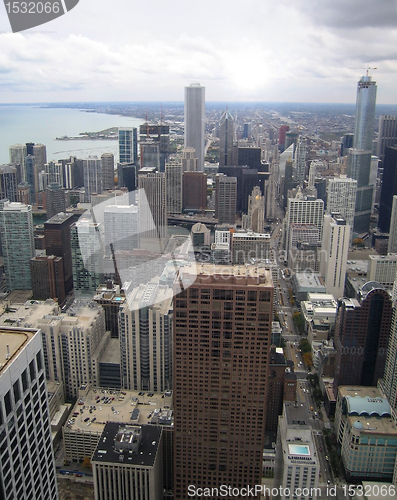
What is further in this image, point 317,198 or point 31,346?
point 317,198

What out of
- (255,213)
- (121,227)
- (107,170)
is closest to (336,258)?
(255,213)

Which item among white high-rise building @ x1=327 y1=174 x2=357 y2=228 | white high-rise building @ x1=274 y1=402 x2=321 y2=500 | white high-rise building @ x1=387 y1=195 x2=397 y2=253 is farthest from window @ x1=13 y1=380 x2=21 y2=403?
white high-rise building @ x1=327 y1=174 x2=357 y2=228

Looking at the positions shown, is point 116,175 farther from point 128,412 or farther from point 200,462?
point 200,462

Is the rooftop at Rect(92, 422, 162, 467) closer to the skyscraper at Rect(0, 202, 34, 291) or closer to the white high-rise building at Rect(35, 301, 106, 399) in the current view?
the white high-rise building at Rect(35, 301, 106, 399)

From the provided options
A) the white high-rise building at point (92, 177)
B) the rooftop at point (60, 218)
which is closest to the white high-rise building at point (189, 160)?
the white high-rise building at point (92, 177)

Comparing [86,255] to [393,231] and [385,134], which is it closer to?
[393,231]

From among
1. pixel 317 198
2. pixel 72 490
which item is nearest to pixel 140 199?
pixel 317 198

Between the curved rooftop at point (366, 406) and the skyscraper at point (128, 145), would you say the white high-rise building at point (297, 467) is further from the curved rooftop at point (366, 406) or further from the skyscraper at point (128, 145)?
the skyscraper at point (128, 145)
